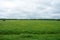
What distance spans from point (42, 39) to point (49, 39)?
2.63 feet

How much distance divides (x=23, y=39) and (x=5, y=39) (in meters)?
1.94

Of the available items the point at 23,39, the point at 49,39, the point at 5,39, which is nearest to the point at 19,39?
the point at 23,39

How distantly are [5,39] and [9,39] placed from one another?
0.43 meters

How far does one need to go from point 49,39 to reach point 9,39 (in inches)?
169

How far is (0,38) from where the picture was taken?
17688 mm

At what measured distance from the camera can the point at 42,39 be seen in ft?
56.2

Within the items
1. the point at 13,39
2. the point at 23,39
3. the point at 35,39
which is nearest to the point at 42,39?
the point at 35,39

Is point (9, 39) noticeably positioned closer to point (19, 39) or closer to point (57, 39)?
point (19, 39)

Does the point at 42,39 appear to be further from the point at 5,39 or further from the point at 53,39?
the point at 5,39

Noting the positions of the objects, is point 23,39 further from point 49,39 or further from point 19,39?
point 49,39

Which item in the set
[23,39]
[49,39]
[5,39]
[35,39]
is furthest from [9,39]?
[49,39]

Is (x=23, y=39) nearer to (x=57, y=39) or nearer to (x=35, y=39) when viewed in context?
(x=35, y=39)

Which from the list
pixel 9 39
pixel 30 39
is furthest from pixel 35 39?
pixel 9 39

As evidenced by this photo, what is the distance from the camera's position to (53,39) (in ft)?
57.3
